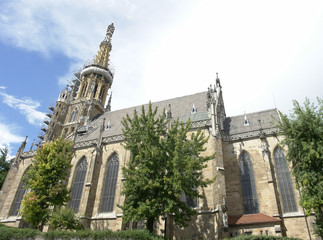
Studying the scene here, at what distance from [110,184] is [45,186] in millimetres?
5807

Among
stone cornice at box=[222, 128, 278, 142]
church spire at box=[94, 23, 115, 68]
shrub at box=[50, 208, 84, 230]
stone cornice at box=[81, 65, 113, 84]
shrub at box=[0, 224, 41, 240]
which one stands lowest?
shrub at box=[0, 224, 41, 240]

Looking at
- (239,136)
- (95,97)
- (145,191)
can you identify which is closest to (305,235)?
(239,136)

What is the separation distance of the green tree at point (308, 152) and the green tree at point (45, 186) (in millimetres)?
16013

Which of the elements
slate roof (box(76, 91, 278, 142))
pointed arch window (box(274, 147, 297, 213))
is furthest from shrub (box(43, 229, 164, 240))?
slate roof (box(76, 91, 278, 142))

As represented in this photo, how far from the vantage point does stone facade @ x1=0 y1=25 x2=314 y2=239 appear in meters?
16.9

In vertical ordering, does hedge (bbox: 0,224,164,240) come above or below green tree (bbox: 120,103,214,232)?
below

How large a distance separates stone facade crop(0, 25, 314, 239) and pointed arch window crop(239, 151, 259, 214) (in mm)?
71

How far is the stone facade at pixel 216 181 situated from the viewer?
1688 centimetres

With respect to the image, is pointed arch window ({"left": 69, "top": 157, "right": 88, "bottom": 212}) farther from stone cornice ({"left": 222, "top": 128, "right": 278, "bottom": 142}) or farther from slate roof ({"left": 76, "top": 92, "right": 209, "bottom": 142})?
stone cornice ({"left": 222, "top": 128, "right": 278, "bottom": 142})

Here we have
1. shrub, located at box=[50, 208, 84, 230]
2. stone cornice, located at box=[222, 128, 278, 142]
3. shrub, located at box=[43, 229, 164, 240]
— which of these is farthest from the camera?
stone cornice, located at box=[222, 128, 278, 142]

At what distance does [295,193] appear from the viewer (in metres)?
18.0

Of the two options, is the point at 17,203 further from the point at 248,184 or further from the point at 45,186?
the point at 248,184

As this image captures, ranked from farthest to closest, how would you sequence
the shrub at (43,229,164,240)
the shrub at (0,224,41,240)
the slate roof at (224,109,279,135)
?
1. the slate roof at (224,109,279,135)
2. the shrub at (0,224,41,240)
3. the shrub at (43,229,164,240)

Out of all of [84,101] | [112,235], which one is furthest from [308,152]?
[84,101]
